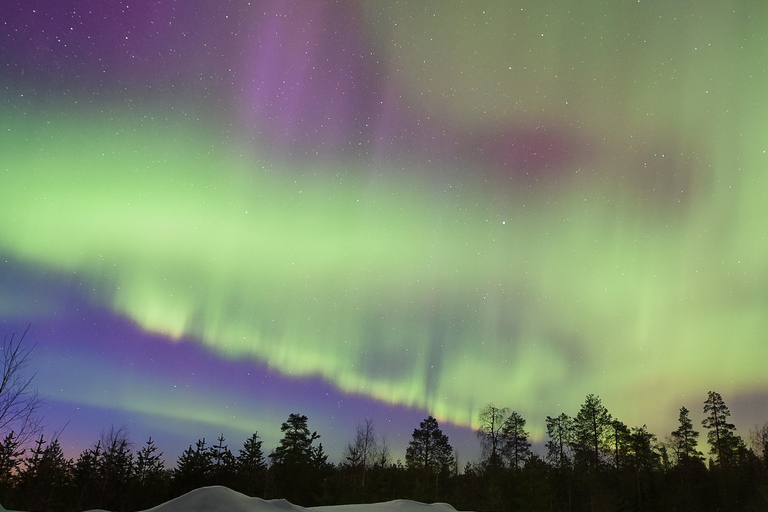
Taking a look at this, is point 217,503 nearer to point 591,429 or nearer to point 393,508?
point 393,508

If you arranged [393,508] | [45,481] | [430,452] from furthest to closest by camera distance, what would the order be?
[430,452] < [45,481] < [393,508]

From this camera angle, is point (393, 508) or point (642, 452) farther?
point (642, 452)

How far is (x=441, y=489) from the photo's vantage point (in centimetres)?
4644

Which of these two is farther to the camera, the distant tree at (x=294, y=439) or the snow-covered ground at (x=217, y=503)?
the distant tree at (x=294, y=439)

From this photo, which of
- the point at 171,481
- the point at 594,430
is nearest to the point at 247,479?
the point at 171,481

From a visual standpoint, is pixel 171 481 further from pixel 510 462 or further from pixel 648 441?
pixel 648 441

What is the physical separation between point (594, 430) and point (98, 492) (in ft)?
171

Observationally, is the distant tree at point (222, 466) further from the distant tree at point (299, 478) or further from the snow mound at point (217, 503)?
the snow mound at point (217, 503)

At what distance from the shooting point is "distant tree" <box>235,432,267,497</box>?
41875 millimetres

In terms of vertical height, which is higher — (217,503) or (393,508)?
(393,508)

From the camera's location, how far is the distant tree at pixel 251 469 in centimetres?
4188

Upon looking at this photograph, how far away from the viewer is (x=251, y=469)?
147 feet

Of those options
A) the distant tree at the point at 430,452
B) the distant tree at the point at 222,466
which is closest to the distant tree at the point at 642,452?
the distant tree at the point at 430,452

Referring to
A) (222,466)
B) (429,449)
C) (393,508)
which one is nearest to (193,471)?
(222,466)
